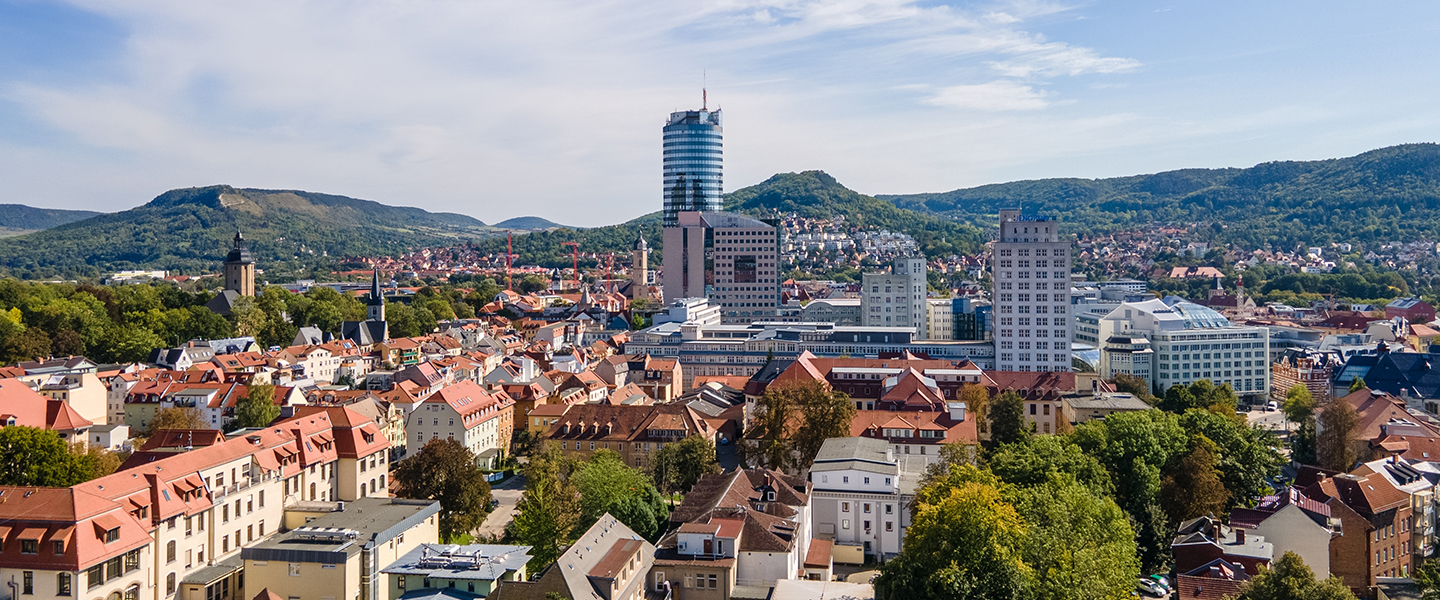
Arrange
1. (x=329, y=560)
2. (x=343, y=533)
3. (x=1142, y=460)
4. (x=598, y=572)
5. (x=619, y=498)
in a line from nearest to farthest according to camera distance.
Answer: (x=598, y=572), (x=329, y=560), (x=343, y=533), (x=619, y=498), (x=1142, y=460)

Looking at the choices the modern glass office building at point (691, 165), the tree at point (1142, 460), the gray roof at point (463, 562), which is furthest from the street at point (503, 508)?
the modern glass office building at point (691, 165)

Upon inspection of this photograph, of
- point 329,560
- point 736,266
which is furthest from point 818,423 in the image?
point 736,266

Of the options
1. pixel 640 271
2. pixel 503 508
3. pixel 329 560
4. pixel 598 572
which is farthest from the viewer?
pixel 640 271

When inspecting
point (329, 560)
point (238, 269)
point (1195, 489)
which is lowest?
point (1195, 489)

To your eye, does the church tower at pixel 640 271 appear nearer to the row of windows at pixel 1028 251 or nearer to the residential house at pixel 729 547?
the row of windows at pixel 1028 251

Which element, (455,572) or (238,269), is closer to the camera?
(455,572)

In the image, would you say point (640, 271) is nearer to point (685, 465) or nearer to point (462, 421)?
point (462, 421)
